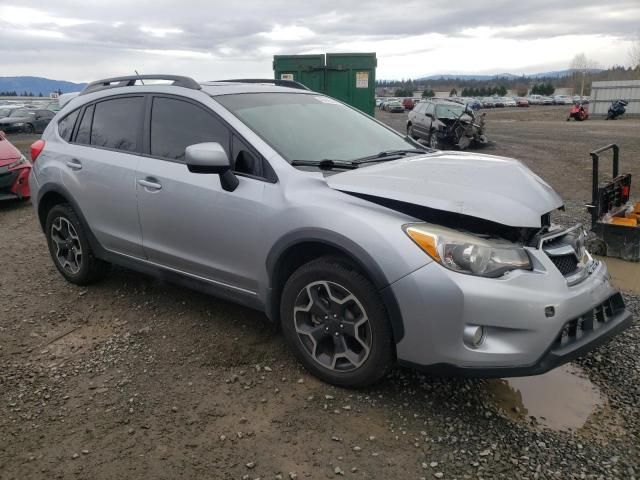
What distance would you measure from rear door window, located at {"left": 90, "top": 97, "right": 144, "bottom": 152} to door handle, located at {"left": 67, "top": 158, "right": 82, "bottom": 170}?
0.63 ft

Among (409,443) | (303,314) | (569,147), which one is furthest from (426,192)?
(569,147)

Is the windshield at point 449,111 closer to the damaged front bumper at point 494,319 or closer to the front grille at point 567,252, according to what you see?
the front grille at point 567,252

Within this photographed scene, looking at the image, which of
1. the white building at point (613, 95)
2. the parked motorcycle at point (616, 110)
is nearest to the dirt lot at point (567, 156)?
the parked motorcycle at point (616, 110)

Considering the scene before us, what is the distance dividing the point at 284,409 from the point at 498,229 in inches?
59.4

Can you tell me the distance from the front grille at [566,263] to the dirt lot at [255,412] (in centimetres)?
76

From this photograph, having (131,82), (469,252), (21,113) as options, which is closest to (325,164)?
(469,252)

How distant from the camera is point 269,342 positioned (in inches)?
147

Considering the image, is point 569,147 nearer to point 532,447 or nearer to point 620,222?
point 620,222

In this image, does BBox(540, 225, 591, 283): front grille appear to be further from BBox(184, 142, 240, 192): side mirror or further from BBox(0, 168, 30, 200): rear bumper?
BBox(0, 168, 30, 200): rear bumper

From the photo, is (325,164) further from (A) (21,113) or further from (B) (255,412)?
(A) (21,113)

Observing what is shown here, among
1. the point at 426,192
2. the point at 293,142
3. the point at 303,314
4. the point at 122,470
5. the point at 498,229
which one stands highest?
the point at 293,142

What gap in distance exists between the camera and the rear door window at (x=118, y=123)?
13.4 feet

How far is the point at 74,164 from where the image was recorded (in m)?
4.43

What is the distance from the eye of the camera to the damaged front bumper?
2561 mm
